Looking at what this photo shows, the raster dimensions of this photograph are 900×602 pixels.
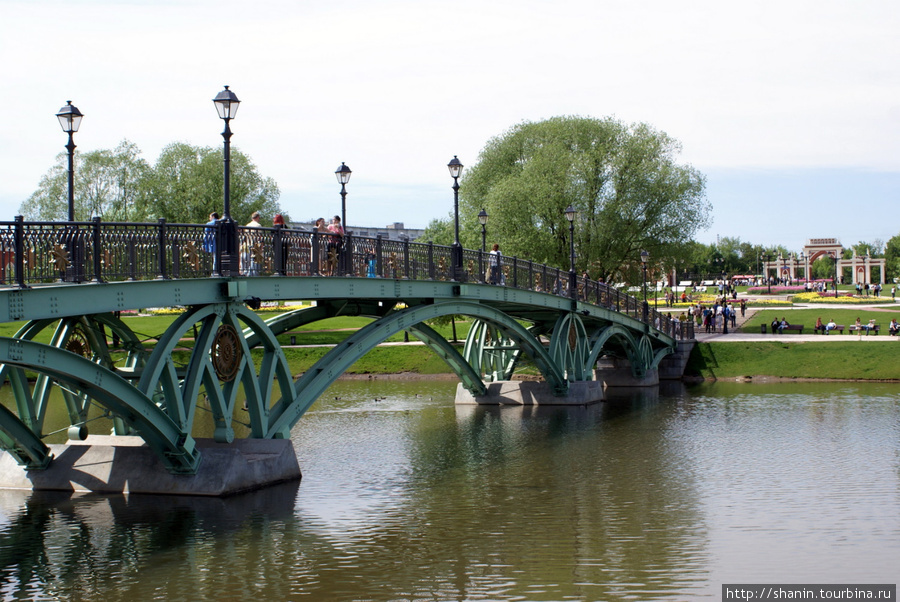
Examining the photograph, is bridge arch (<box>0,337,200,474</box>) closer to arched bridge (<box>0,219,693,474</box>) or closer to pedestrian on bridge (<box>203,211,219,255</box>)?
arched bridge (<box>0,219,693,474</box>)

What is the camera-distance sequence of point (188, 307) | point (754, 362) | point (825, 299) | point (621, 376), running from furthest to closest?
point (825, 299) → point (754, 362) → point (621, 376) → point (188, 307)

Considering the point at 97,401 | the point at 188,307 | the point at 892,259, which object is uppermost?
the point at 892,259

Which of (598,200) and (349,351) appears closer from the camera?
(349,351)

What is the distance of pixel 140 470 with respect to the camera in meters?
19.2

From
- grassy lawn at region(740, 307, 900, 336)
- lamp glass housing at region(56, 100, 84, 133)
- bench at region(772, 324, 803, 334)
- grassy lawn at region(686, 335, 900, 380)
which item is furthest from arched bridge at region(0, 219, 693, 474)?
grassy lawn at region(740, 307, 900, 336)

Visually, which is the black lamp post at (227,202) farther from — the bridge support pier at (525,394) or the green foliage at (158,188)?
the green foliage at (158,188)

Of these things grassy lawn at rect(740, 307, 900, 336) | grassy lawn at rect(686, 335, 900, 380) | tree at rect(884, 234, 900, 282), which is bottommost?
grassy lawn at rect(686, 335, 900, 380)

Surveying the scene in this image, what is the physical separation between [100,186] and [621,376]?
3505 centimetres

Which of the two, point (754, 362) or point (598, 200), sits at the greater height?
point (598, 200)

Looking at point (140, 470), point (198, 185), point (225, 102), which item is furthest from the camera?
point (198, 185)

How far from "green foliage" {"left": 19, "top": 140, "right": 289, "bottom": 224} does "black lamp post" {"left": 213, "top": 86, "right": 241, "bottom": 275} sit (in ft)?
134

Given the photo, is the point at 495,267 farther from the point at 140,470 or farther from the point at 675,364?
the point at 675,364

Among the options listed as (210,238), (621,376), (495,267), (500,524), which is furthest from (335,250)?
(621,376)

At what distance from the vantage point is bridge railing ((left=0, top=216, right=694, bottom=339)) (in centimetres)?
1452
